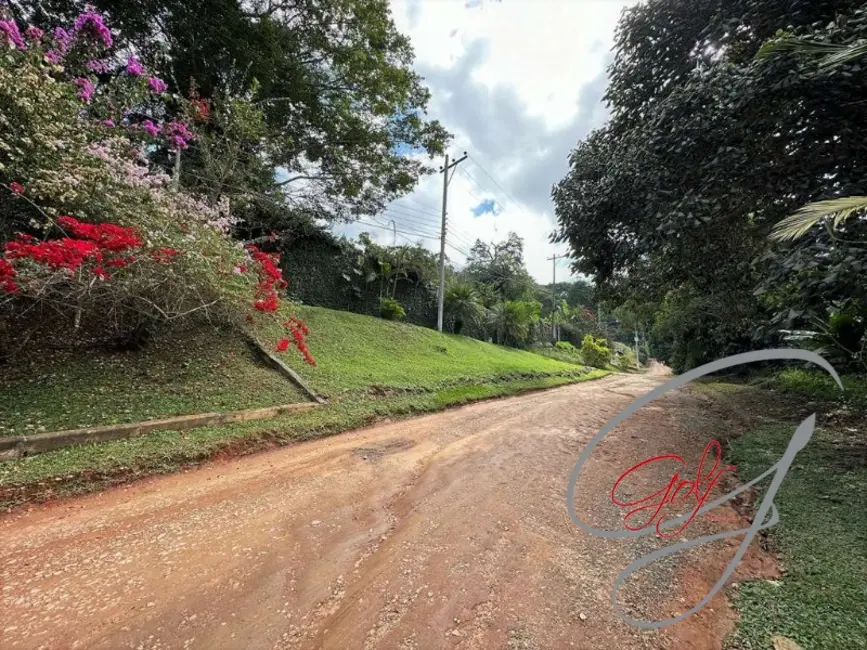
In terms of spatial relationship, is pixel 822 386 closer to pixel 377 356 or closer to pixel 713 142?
pixel 713 142

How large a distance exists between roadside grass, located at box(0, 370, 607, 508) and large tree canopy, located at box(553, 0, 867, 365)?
4.85m

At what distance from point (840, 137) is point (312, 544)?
22.4 ft

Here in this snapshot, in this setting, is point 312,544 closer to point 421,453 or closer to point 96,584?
point 96,584

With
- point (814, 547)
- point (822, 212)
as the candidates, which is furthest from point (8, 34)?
point (814, 547)

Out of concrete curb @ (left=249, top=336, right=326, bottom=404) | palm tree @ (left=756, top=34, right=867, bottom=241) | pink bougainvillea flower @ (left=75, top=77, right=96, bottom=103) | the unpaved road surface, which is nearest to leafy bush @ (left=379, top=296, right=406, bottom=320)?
concrete curb @ (left=249, top=336, right=326, bottom=404)

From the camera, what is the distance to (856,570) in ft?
6.56

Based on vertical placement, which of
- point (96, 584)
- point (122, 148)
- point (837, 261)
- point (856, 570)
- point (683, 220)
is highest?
point (122, 148)

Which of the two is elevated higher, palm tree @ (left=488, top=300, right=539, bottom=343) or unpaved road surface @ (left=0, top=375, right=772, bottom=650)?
palm tree @ (left=488, top=300, right=539, bottom=343)

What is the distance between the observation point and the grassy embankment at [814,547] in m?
1.61

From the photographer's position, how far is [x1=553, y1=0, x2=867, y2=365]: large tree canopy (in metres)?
3.97

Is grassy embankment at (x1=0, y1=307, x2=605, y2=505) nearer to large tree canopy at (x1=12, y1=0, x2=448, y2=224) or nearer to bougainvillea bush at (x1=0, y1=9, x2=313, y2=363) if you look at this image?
bougainvillea bush at (x1=0, y1=9, x2=313, y2=363)

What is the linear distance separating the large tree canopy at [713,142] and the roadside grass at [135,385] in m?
5.97

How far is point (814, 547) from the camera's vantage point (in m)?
2.26

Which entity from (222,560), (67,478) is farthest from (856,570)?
(67,478)
